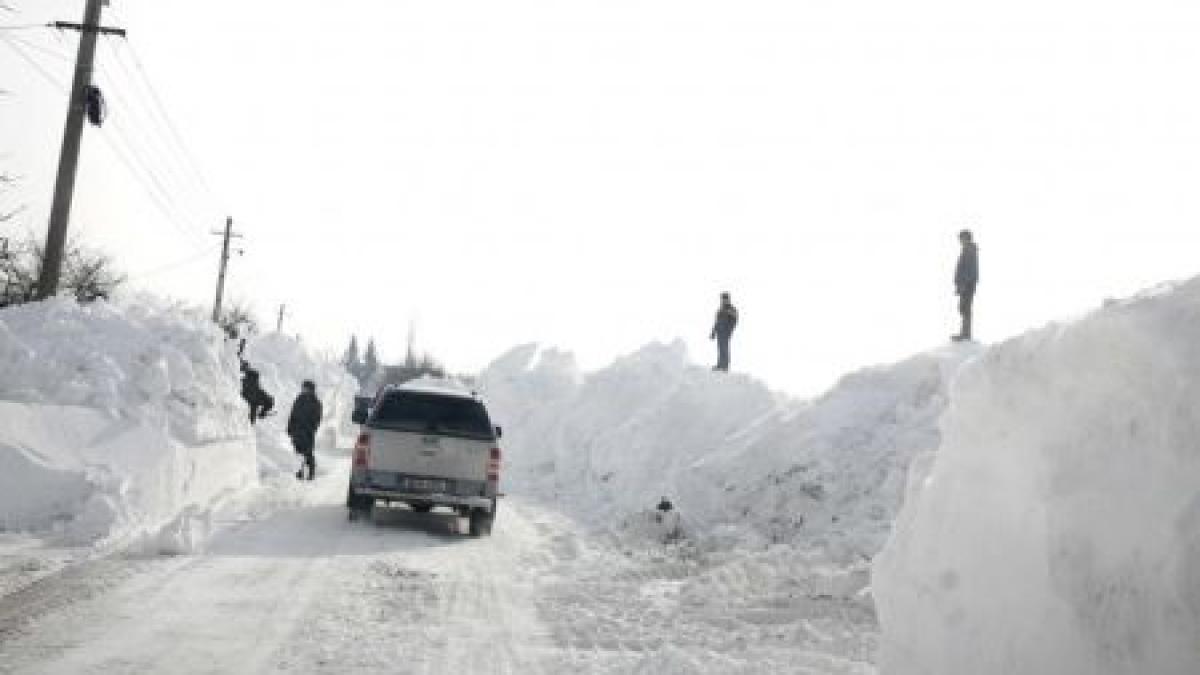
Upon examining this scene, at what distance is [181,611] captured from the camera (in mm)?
7289

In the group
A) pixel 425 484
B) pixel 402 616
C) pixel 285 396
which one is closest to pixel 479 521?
pixel 425 484

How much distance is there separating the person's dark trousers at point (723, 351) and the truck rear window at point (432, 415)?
41.7 ft

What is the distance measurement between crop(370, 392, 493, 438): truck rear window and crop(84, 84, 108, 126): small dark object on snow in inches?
344

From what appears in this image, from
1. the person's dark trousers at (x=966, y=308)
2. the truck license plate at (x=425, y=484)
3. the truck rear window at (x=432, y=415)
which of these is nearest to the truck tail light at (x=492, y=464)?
the truck rear window at (x=432, y=415)

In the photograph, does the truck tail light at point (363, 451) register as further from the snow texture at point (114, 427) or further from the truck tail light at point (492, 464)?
the snow texture at point (114, 427)

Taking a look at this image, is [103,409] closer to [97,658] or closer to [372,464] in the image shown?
[372,464]

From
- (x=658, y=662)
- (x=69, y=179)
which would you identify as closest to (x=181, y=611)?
(x=658, y=662)

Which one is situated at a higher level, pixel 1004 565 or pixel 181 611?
pixel 1004 565

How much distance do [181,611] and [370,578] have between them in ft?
7.21

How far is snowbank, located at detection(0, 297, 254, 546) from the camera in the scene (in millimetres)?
10500

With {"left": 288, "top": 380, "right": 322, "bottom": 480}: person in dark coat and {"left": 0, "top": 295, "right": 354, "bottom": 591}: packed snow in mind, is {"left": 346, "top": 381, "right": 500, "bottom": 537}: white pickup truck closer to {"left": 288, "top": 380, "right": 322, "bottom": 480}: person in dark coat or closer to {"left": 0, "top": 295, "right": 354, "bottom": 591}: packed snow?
{"left": 0, "top": 295, "right": 354, "bottom": 591}: packed snow

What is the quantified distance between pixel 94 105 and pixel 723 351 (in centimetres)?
1553

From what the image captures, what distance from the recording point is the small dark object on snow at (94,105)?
728 inches

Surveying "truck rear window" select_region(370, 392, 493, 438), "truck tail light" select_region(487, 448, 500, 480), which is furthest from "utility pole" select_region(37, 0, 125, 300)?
"truck tail light" select_region(487, 448, 500, 480)
